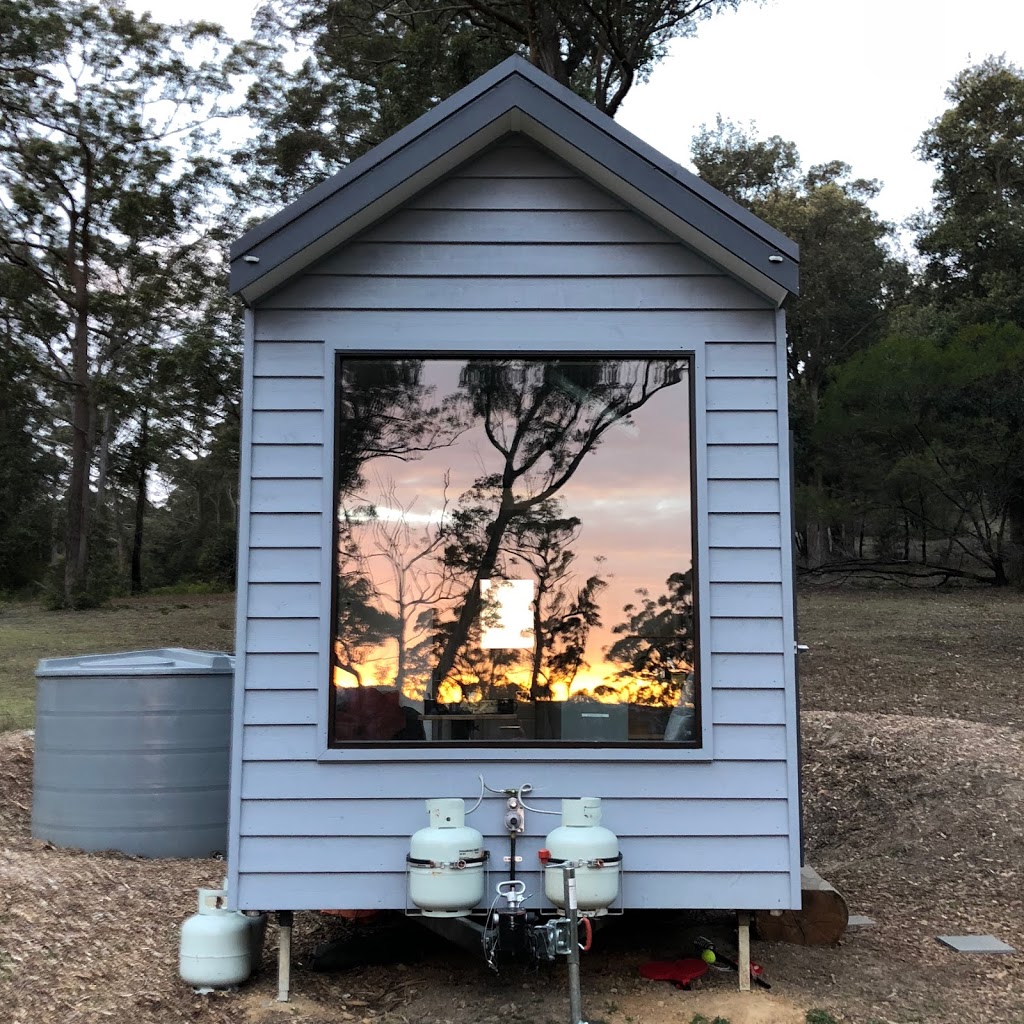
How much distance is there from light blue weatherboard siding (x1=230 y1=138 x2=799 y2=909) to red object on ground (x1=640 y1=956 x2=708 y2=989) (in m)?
0.33

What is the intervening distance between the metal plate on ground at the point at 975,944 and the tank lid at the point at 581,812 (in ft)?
6.10

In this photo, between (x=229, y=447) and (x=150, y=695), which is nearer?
(x=150, y=695)

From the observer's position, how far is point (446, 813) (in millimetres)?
3377

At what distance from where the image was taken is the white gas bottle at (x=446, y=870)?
3.29 meters

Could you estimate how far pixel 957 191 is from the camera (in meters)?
23.8

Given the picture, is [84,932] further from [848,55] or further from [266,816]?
[848,55]

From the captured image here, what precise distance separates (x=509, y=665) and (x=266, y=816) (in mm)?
1000

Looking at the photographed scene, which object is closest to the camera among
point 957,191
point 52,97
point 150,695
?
point 150,695

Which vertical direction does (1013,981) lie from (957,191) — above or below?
below

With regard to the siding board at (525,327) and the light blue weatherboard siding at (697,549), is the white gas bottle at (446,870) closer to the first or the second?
the light blue weatherboard siding at (697,549)

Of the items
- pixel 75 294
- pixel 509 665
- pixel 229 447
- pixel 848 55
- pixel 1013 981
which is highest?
pixel 848 55

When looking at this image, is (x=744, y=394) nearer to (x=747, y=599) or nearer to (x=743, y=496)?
(x=743, y=496)

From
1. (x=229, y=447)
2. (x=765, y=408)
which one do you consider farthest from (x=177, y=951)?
(x=229, y=447)

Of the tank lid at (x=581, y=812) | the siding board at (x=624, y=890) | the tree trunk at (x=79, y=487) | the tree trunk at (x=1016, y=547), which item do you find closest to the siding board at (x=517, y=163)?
the tank lid at (x=581, y=812)
